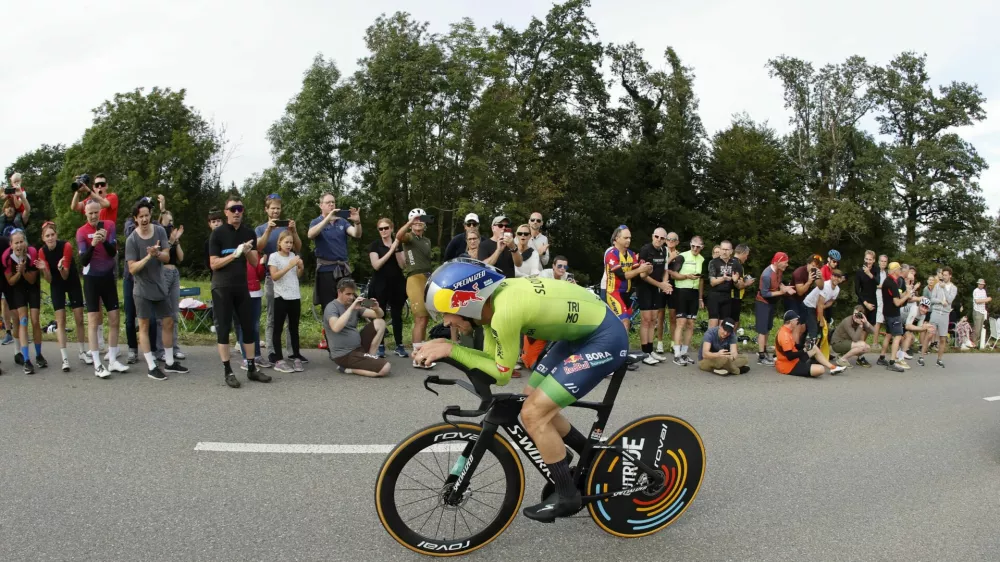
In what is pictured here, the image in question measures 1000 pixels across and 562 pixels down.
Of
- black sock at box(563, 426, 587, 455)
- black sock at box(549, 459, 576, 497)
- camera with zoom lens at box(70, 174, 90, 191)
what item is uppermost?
camera with zoom lens at box(70, 174, 90, 191)

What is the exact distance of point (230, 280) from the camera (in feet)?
25.2

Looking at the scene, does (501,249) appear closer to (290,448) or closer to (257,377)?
(257,377)

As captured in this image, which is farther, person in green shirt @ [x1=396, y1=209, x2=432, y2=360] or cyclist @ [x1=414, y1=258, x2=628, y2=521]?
person in green shirt @ [x1=396, y1=209, x2=432, y2=360]

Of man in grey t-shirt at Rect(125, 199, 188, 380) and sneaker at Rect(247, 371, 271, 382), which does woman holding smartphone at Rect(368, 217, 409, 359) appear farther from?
man in grey t-shirt at Rect(125, 199, 188, 380)

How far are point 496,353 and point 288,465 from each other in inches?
94.0

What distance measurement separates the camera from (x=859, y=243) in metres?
42.1

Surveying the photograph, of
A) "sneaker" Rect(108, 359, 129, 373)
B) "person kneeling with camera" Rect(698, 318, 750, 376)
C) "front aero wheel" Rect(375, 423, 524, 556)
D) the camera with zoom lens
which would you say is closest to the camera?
"front aero wheel" Rect(375, 423, 524, 556)

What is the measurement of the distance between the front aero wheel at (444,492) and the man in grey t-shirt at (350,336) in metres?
4.68

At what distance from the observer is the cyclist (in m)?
3.52

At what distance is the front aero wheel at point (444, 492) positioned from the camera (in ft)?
11.9

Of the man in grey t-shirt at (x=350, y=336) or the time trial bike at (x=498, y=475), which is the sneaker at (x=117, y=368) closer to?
the man in grey t-shirt at (x=350, y=336)

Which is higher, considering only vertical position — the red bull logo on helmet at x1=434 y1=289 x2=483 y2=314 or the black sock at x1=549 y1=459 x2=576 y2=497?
the red bull logo on helmet at x1=434 y1=289 x2=483 y2=314

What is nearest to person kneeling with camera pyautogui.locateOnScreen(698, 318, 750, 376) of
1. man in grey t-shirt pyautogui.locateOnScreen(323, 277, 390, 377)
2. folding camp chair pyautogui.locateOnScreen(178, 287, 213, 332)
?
man in grey t-shirt pyautogui.locateOnScreen(323, 277, 390, 377)

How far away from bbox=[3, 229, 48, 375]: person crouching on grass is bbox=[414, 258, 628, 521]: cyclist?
6.98 m
